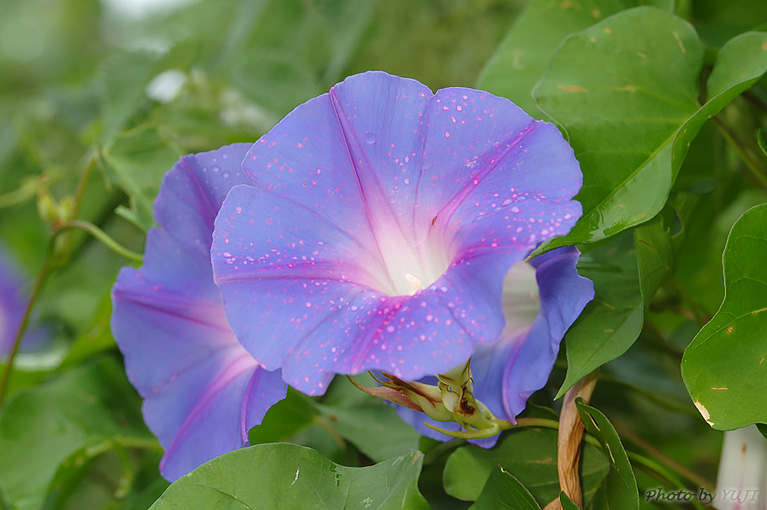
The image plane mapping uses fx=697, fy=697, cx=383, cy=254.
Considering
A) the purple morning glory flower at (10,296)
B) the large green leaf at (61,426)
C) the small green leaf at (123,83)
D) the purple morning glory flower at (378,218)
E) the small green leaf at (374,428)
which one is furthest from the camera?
the purple morning glory flower at (10,296)

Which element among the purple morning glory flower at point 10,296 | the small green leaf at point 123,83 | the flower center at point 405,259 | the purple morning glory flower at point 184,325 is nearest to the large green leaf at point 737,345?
the flower center at point 405,259

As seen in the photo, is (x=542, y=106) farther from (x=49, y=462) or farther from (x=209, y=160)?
(x=49, y=462)

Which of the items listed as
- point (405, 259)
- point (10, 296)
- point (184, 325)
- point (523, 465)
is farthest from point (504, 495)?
point (10, 296)

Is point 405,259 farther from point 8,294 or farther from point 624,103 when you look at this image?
point 8,294

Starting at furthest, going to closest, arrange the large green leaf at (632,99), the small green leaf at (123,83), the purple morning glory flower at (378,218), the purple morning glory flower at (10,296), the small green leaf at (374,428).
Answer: the purple morning glory flower at (10,296) → the small green leaf at (123,83) → the small green leaf at (374,428) → the large green leaf at (632,99) → the purple morning glory flower at (378,218)

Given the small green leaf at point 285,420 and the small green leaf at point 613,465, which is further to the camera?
the small green leaf at point 285,420

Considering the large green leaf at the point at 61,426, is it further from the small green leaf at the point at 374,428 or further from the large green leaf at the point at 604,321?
the large green leaf at the point at 604,321
